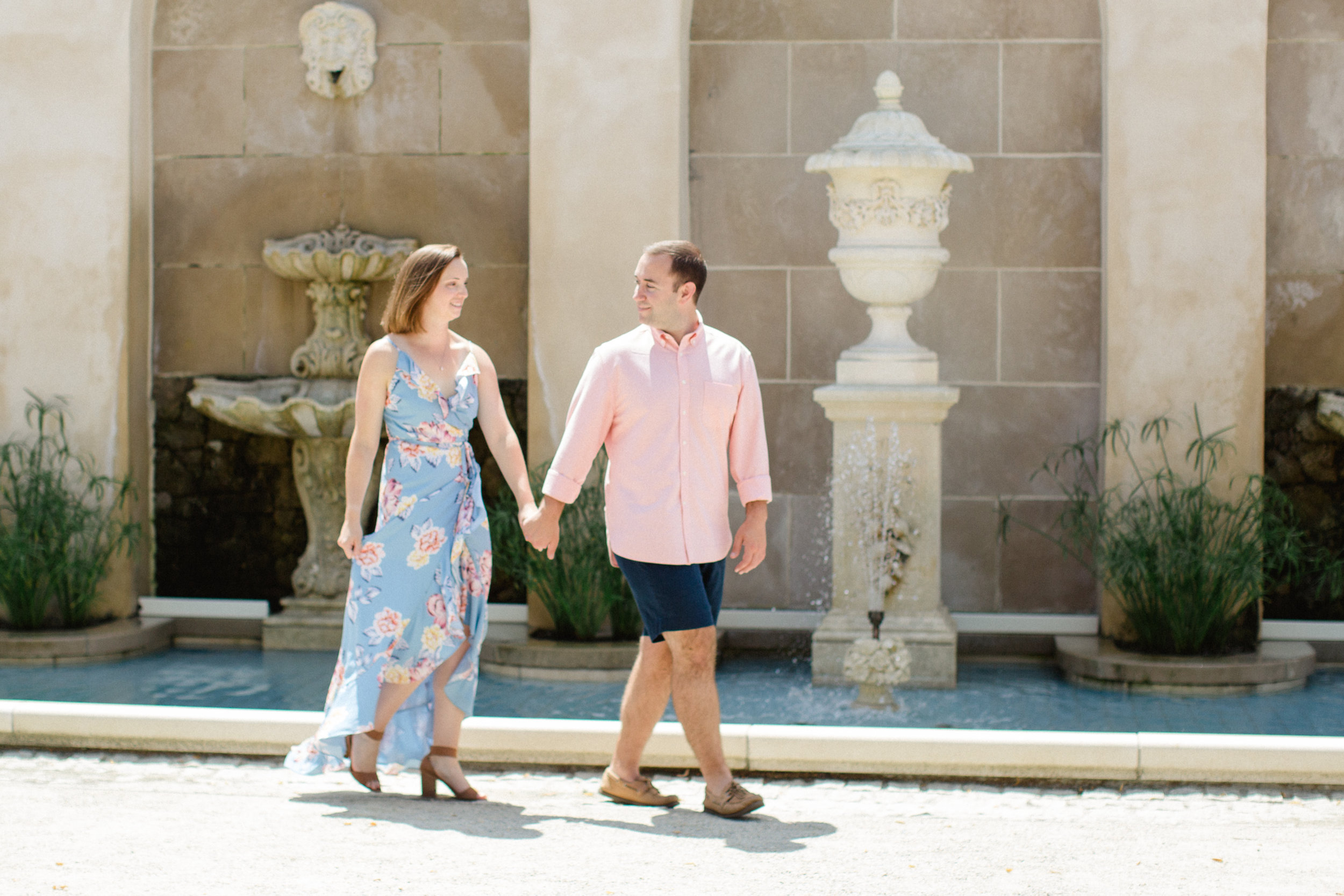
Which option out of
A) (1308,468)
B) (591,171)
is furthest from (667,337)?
(1308,468)

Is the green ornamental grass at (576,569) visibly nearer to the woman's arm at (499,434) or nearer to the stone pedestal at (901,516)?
the stone pedestal at (901,516)

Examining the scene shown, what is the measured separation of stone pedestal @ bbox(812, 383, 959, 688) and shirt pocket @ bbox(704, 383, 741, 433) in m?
2.38

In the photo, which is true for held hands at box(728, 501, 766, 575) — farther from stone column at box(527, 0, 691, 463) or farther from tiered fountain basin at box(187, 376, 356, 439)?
tiered fountain basin at box(187, 376, 356, 439)

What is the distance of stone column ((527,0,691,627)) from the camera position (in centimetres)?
788

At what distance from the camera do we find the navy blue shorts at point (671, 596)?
191 inches

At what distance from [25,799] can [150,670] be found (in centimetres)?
261

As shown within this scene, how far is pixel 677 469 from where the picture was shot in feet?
16.0

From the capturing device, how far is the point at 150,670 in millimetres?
7773

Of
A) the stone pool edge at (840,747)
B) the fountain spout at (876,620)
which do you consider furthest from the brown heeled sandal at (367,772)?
the fountain spout at (876,620)

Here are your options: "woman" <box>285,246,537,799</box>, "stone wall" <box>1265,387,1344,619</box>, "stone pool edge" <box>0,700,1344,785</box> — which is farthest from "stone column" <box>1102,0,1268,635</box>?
"woman" <box>285,246,537,799</box>

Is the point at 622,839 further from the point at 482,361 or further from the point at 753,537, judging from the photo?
the point at 482,361

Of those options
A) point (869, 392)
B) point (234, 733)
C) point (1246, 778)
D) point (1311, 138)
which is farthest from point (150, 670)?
point (1311, 138)

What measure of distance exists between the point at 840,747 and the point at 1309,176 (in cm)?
436

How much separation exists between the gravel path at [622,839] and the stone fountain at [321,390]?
8.71ft
